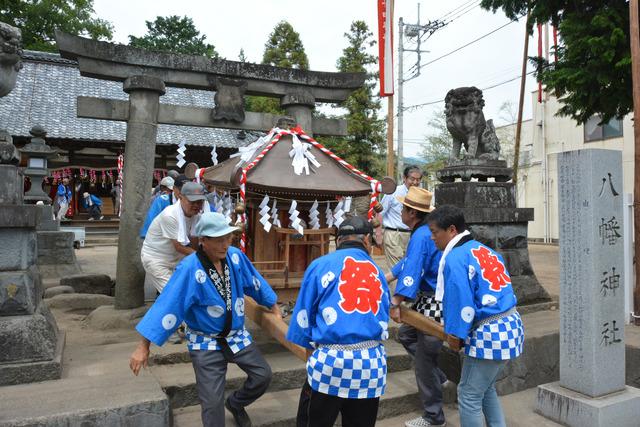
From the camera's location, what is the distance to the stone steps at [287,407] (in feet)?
12.5

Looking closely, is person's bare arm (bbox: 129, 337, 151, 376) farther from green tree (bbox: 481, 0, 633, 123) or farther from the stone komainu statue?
green tree (bbox: 481, 0, 633, 123)

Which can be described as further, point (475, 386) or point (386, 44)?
point (386, 44)

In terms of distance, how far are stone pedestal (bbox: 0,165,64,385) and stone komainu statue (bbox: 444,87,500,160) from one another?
556cm

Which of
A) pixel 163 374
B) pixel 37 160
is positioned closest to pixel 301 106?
pixel 163 374

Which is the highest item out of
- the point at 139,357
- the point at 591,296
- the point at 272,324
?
the point at 591,296

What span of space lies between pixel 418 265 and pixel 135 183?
12.9 ft

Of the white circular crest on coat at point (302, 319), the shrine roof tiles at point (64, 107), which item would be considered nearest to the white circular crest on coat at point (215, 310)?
the white circular crest on coat at point (302, 319)

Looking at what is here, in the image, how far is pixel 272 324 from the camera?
3350 mm

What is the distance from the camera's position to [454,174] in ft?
22.5

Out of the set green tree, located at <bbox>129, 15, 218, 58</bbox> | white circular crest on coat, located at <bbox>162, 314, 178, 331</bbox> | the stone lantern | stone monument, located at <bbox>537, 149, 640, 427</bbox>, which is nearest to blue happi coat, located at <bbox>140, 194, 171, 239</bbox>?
white circular crest on coat, located at <bbox>162, 314, 178, 331</bbox>

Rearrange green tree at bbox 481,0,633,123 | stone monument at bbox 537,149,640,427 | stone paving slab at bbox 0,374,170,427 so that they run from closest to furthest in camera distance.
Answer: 1. stone paving slab at bbox 0,374,170,427
2. stone monument at bbox 537,149,640,427
3. green tree at bbox 481,0,633,123

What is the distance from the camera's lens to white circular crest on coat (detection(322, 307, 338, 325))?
8.48ft

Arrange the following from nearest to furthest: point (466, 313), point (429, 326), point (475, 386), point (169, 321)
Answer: point (169, 321), point (466, 313), point (475, 386), point (429, 326)

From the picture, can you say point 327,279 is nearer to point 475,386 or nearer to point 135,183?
point 475,386
